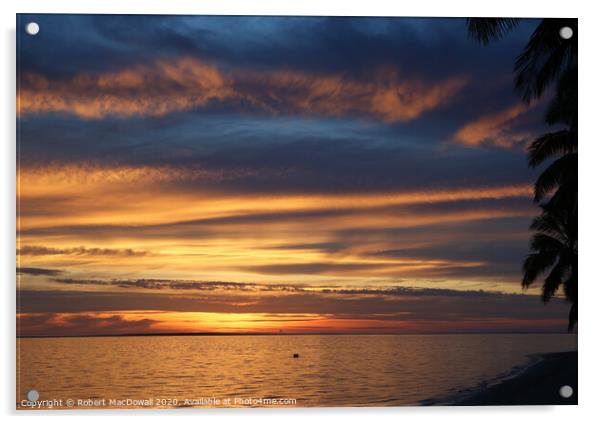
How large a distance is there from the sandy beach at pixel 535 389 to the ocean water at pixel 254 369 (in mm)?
111

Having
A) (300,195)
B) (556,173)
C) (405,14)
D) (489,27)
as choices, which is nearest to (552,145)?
(556,173)

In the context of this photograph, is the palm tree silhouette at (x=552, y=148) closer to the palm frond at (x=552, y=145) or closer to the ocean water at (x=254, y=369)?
the palm frond at (x=552, y=145)

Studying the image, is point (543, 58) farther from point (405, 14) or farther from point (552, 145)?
point (405, 14)

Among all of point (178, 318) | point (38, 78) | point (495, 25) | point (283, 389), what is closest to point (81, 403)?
point (178, 318)

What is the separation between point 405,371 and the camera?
27.6 feet

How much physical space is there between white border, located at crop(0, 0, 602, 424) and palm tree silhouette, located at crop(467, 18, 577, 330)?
0.27 ft

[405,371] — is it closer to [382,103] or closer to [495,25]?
[382,103]

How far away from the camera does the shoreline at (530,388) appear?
712cm

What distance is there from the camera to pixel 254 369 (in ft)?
25.9

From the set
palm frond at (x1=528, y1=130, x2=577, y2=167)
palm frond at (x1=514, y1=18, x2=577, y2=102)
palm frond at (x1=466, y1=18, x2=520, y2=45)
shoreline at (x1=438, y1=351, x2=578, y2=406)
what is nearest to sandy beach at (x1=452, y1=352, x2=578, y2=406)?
shoreline at (x1=438, y1=351, x2=578, y2=406)

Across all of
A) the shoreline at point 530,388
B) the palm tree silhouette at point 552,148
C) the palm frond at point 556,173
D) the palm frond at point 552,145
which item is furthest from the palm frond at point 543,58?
the shoreline at point 530,388

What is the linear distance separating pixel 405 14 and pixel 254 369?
10.7ft

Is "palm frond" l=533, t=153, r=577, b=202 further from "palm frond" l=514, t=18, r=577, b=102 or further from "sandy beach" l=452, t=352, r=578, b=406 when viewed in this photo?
"sandy beach" l=452, t=352, r=578, b=406
